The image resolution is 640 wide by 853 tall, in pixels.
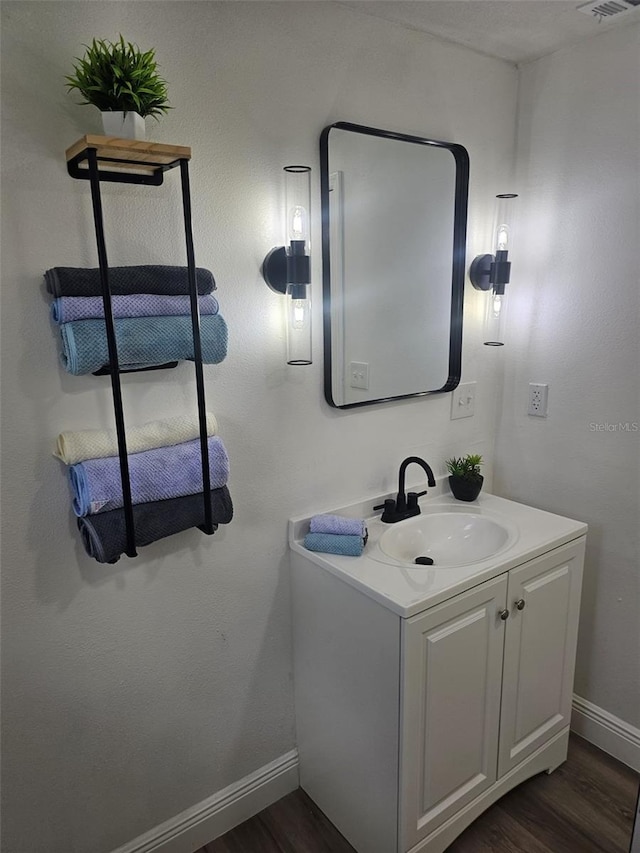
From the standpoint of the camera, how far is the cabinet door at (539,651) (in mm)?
1752

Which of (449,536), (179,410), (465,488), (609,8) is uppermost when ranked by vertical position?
(609,8)

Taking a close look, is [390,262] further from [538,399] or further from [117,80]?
[117,80]

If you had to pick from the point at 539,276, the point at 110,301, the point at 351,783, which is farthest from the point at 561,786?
the point at 110,301

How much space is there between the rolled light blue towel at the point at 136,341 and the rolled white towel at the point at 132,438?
0.15m

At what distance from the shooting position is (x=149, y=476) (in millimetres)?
1379

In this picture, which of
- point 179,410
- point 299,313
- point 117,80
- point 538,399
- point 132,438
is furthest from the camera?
point 538,399

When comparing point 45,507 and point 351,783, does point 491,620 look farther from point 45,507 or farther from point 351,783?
point 45,507

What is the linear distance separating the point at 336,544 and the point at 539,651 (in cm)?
73

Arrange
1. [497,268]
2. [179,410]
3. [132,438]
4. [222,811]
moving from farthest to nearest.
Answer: [497,268] < [222,811] < [179,410] < [132,438]

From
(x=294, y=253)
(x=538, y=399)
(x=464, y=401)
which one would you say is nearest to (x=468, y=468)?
(x=464, y=401)

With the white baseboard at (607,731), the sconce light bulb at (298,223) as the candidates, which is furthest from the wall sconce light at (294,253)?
the white baseboard at (607,731)

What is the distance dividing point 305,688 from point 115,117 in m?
1.61

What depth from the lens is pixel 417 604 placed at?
57.2 inches

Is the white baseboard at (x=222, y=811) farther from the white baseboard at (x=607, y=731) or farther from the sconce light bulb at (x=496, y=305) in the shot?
the sconce light bulb at (x=496, y=305)
